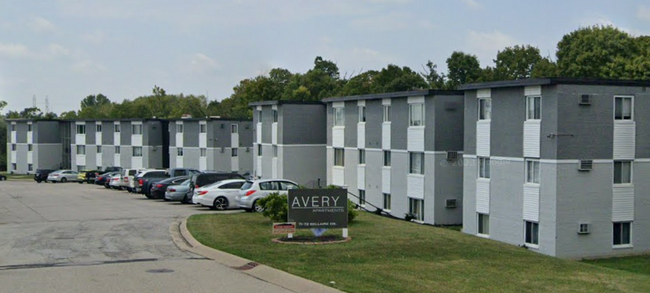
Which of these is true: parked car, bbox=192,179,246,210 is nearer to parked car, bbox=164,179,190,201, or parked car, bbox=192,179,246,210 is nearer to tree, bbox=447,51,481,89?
parked car, bbox=164,179,190,201

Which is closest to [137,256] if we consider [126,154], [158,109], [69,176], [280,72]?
[69,176]

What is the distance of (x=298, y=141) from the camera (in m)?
53.4

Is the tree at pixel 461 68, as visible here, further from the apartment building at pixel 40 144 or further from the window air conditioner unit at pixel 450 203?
the window air conditioner unit at pixel 450 203

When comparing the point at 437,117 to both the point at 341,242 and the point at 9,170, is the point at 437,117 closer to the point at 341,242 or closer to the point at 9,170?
the point at 341,242

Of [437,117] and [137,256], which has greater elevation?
[437,117]

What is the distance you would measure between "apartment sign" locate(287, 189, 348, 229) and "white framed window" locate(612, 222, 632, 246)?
13988 mm

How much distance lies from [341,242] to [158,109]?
14043 cm

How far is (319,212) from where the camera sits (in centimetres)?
2111

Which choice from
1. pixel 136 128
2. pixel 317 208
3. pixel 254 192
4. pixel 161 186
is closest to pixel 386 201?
pixel 254 192

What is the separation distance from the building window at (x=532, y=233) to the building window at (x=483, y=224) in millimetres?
3040

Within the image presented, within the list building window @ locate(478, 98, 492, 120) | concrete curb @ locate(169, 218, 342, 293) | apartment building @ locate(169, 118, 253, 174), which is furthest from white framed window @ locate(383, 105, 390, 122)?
apartment building @ locate(169, 118, 253, 174)

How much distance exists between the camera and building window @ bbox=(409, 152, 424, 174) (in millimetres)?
39656

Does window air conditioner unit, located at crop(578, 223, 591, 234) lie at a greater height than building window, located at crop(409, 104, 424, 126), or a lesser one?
lesser

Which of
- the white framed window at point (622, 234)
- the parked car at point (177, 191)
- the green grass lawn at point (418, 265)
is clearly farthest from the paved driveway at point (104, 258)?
the white framed window at point (622, 234)
